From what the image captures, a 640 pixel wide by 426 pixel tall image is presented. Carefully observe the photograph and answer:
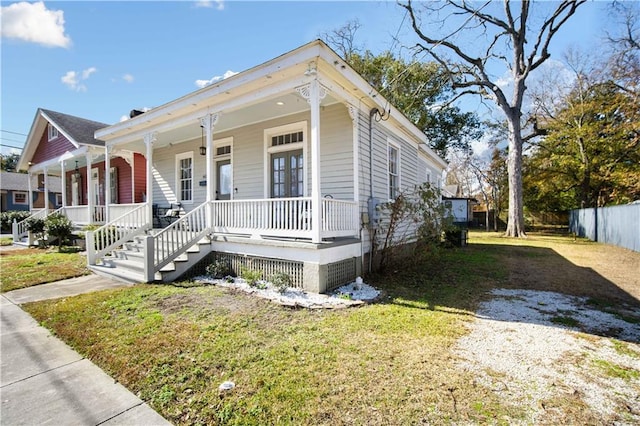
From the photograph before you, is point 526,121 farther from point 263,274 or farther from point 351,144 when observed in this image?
point 263,274

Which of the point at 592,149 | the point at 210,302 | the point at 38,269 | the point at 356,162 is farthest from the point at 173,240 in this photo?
the point at 592,149

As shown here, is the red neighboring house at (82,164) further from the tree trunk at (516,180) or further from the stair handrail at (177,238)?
the tree trunk at (516,180)

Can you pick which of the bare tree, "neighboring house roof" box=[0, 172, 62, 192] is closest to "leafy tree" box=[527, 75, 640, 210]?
the bare tree

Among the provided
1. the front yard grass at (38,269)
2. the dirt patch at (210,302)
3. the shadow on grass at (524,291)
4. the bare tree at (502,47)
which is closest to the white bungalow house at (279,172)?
the front yard grass at (38,269)

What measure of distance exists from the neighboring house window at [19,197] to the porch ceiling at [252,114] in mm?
28087

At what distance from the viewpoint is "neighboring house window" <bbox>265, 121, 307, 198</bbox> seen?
7414 mm

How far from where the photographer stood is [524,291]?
5723mm

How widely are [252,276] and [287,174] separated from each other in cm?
304

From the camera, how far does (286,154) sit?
25.1 feet

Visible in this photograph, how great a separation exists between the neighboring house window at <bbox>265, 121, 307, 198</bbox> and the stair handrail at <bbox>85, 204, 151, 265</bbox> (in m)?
3.69

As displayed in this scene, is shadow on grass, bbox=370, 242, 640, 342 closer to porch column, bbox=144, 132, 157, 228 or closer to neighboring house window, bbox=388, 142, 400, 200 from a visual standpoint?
neighboring house window, bbox=388, 142, 400, 200

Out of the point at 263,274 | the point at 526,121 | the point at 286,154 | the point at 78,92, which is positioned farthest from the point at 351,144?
the point at 526,121

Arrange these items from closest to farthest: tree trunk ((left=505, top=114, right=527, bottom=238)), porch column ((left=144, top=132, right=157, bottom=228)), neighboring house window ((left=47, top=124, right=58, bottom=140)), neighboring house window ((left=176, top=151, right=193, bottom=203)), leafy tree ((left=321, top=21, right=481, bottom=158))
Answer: porch column ((left=144, top=132, right=157, bottom=228)), neighboring house window ((left=176, top=151, right=193, bottom=203)), neighboring house window ((left=47, top=124, right=58, bottom=140)), leafy tree ((left=321, top=21, right=481, bottom=158)), tree trunk ((left=505, top=114, right=527, bottom=238))

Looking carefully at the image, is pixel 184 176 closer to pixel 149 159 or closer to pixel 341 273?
pixel 149 159
